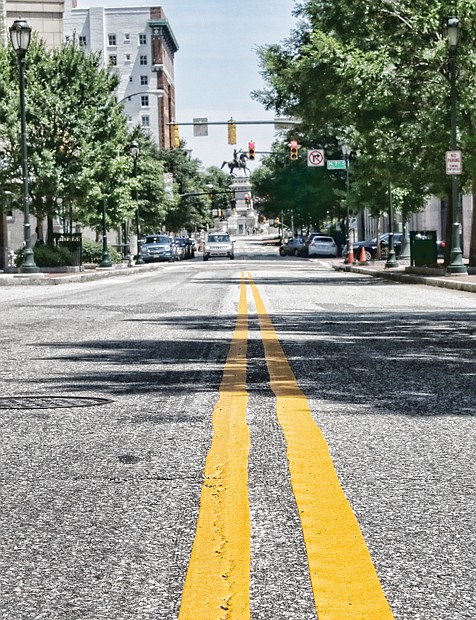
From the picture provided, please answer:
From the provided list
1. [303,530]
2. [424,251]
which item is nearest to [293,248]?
[424,251]

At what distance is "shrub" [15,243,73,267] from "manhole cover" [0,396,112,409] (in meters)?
36.5

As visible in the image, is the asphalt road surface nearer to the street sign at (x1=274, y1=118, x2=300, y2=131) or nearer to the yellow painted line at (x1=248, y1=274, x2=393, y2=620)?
the yellow painted line at (x1=248, y1=274, x2=393, y2=620)

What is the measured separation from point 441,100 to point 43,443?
27077mm

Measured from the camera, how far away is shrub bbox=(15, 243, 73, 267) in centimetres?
4416

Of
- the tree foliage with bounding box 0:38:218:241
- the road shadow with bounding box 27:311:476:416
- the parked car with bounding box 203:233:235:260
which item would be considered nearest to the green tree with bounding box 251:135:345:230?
the parked car with bounding box 203:233:235:260

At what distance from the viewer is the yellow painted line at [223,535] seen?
10.4 feet

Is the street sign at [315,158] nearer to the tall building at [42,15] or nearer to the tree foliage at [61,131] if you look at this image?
the tree foliage at [61,131]

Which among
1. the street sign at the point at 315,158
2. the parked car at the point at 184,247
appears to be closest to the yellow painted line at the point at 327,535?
the street sign at the point at 315,158

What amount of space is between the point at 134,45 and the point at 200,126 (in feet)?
305

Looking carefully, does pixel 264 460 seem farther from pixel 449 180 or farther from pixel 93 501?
pixel 449 180

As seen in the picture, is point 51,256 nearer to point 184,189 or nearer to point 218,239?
point 218,239

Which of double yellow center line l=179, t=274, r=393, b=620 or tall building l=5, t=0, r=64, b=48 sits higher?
tall building l=5, t=0, r=64, b=48

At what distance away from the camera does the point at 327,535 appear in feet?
12.7

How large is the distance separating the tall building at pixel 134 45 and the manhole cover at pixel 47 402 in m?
135
